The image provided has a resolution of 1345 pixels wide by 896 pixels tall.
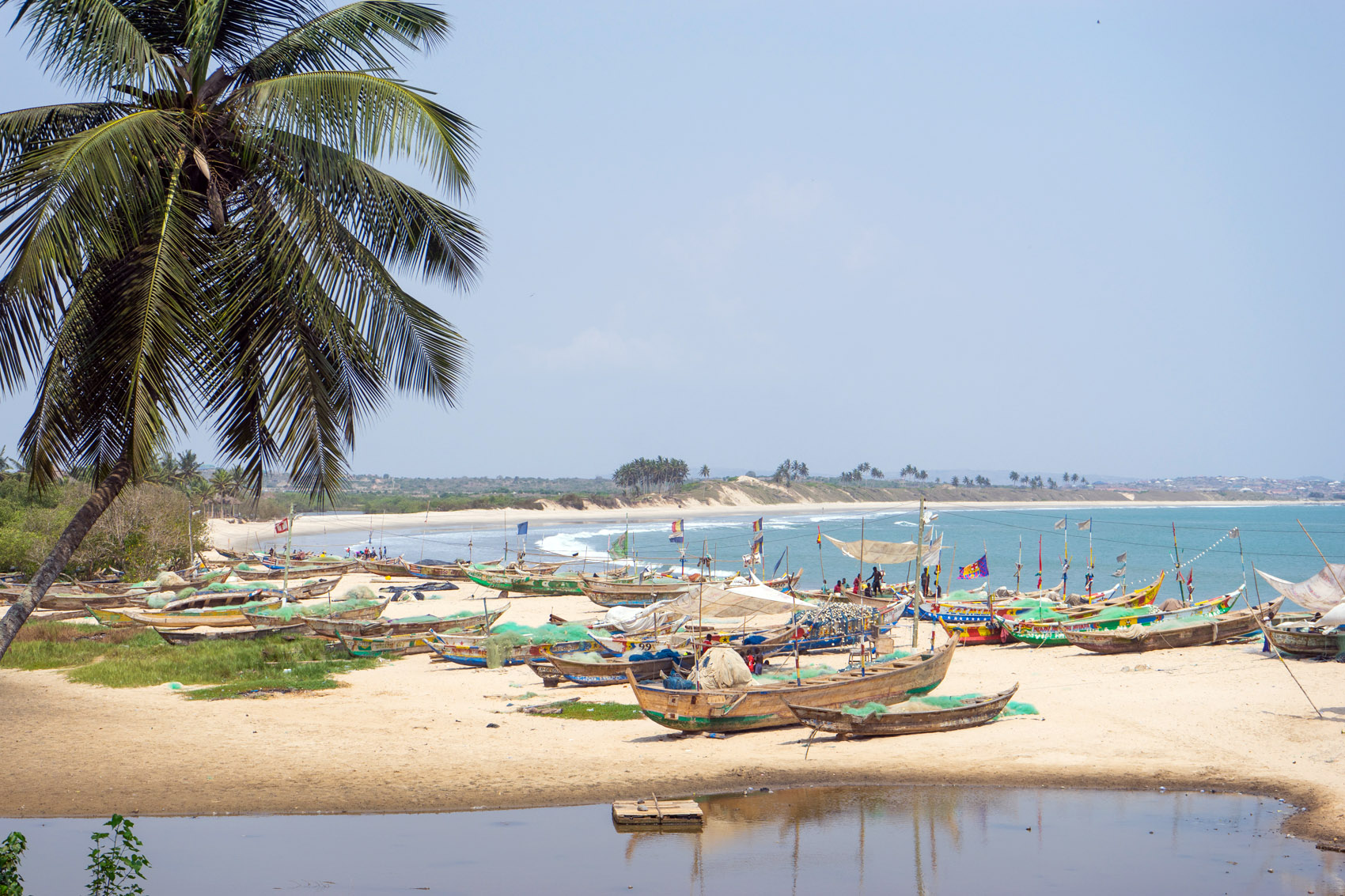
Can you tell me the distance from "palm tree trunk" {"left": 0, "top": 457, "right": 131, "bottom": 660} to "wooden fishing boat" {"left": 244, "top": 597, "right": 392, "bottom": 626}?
21470 mm

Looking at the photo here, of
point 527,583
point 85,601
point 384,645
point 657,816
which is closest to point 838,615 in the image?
point 384,645

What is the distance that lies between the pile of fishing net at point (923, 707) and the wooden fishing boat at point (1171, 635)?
762 centimetres

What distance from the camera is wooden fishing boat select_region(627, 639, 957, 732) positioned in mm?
15633

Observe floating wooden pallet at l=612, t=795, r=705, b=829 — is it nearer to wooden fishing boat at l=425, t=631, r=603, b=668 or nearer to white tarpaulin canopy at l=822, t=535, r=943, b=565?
wooden fishing boat at l=425, t=631, r=603, b=668

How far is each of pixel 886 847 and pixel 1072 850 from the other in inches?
86.2

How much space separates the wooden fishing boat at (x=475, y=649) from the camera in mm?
22578

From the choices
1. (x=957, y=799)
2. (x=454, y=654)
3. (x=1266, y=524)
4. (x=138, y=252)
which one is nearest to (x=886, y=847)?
(x=957, y=799)

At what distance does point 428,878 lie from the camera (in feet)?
33.0

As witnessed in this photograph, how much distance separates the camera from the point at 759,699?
1589 cm

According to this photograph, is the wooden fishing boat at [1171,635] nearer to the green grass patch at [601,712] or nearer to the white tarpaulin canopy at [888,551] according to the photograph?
the white tarpaulin canopy at [888,551]

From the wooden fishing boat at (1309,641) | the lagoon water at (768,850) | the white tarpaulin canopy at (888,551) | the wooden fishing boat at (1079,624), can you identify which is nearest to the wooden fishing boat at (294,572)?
the white tarpaulin canopy at (888,551)

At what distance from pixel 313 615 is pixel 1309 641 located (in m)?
25.8

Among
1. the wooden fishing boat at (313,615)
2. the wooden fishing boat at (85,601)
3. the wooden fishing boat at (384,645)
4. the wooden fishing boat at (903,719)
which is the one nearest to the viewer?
the wooden fishing boat at (903,719)

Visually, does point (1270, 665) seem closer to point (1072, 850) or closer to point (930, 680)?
point (930, 680)
